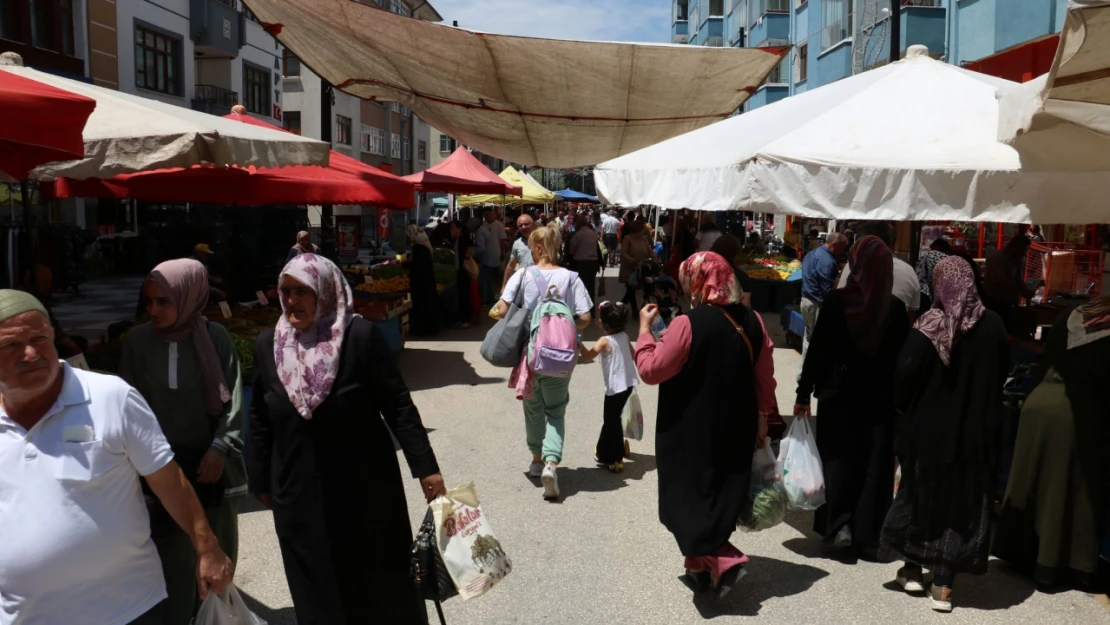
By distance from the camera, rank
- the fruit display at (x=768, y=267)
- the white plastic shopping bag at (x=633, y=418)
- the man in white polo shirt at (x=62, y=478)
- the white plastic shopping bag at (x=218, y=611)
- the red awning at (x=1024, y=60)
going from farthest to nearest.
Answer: the fruit display at (x=768, y=267)
the red awning at (x=1024, y=60)
the white plastic shopping bag at (x=633, y=418)
the white plastic shopping bag at (x=218, y=611)
the man in white polo shirt at (x=62, y=478)

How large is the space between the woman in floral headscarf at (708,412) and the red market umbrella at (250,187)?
17.6ft

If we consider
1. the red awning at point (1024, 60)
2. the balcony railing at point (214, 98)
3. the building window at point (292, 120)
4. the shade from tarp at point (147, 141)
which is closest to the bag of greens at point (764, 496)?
the shade from tarp at point (147, 141)

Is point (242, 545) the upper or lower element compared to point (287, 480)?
lower

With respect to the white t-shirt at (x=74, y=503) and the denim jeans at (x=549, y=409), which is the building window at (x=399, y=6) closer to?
the denim jeans at (x=549, y=409)

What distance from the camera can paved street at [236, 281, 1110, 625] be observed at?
4.46 metres

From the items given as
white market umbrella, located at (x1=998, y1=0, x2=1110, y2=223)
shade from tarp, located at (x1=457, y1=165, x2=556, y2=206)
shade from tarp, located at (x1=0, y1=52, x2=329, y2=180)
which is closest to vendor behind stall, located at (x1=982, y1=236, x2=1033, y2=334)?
white market umbrella, located at (x1=998, y1=0, x2=1110, y2=223)

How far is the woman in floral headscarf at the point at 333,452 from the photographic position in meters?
3.33

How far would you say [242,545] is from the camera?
5.31 metres

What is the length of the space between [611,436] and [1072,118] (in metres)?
3.75

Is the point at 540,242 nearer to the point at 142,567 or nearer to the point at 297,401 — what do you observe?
the point at 297,401

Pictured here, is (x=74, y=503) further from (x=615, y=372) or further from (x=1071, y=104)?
(x=615, y=372)

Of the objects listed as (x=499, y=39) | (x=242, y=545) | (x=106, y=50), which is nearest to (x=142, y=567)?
(x=242, y=545)

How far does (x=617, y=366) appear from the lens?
651 cm

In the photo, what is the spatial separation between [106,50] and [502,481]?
835 inches
